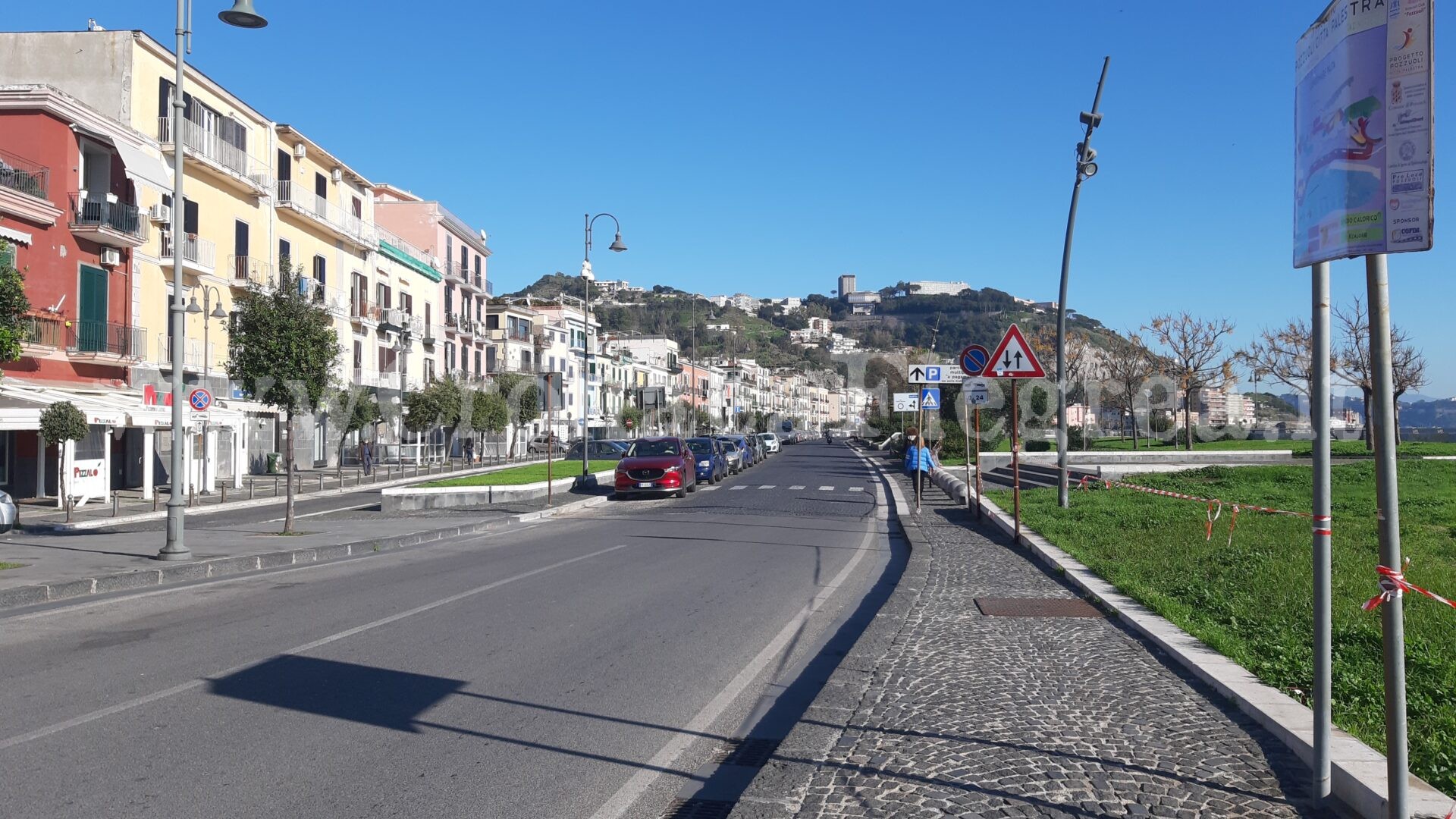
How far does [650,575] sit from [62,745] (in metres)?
7.97

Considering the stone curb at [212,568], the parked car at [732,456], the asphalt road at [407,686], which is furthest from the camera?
the parked car at [732,456]

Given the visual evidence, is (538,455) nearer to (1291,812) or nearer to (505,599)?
(505,599)

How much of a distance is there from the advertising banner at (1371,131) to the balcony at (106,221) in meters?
32.7

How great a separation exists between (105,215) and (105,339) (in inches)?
145

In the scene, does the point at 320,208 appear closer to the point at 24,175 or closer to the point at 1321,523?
the point at 24,175

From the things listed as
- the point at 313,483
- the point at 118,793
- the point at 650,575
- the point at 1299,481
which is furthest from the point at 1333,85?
the point at 313,483

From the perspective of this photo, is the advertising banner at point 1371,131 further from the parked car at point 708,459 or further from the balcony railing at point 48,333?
the parked car at point 708,459

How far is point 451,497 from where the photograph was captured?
27031 millimetres

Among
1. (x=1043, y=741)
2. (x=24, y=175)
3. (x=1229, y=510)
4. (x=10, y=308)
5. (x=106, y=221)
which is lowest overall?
(x=1043, y=741)

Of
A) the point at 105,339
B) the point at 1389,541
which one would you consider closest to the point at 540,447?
the point at 105,339

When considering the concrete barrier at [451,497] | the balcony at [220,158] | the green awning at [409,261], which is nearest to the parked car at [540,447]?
the green awning at [409,261]

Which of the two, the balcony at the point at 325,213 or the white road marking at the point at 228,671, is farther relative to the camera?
the balcony at the point at 325,213

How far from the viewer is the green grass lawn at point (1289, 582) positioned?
5867 mm

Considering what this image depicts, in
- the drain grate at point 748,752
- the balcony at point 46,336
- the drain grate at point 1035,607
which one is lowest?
the drain grate at point 748,752
